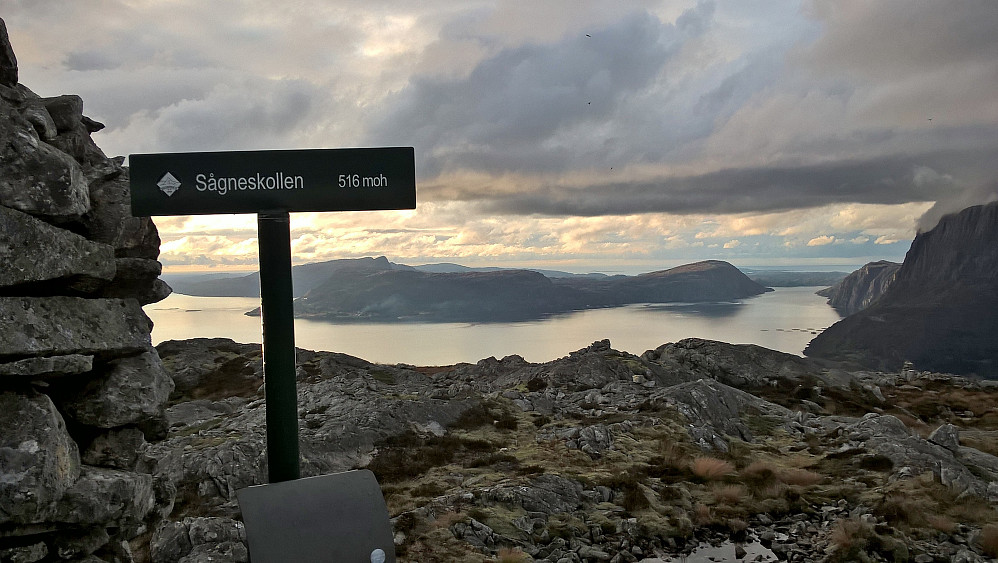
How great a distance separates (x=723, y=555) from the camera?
49.4 ft

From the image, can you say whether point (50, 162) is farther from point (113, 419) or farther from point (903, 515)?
point (903, 515)

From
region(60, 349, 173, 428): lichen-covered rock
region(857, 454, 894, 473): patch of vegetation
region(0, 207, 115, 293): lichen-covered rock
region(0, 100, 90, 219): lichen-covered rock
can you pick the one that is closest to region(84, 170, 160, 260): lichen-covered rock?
region(0, 207, 115, 293): lichen-covered rock

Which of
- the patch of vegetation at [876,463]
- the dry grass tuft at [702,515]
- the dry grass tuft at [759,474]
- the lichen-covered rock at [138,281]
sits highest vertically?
the lichen-covered rock at [138,281]

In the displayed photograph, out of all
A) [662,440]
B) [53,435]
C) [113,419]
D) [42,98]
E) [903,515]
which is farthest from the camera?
[662,440]

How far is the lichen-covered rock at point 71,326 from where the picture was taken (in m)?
7.17

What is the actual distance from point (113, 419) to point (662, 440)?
70.3 feet

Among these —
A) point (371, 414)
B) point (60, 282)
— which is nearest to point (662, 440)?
point (371, 414)

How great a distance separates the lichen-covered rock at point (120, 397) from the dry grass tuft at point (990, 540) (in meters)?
18.2

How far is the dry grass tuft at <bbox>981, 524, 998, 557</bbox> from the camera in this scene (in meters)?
14.6

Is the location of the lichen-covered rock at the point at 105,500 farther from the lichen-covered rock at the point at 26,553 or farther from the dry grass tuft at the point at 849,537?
the dry grass tuft at the point at 849,537

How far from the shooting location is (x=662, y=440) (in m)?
25.5

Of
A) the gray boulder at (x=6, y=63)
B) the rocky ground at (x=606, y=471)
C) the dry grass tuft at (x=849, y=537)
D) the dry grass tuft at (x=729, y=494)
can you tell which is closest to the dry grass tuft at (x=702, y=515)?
the rocky ground at (x=606, y=471)

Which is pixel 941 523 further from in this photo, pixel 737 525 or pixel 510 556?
pixel 510 556

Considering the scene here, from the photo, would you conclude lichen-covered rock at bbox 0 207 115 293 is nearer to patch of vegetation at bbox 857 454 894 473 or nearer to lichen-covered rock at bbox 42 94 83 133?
lichen-covered rock at bbox 42 94 83 133
